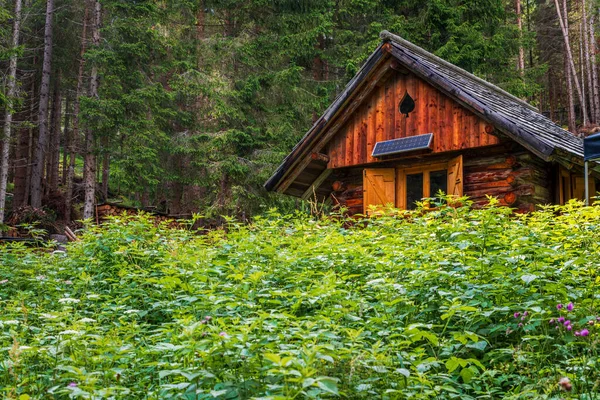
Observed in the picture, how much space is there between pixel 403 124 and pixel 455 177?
176 centimetres

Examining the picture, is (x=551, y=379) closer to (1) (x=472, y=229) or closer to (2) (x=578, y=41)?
(1) (x=472, y=229)

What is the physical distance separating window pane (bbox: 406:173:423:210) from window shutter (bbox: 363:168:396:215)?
294mm

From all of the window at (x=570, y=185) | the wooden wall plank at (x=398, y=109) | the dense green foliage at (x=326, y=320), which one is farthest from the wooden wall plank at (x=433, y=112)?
the dense green foliage at (x=326, y=320)

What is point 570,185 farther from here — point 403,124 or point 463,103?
point 403,124

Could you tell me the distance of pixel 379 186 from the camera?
11.1 meters

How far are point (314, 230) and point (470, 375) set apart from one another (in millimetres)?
4281

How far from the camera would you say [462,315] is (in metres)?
3.71

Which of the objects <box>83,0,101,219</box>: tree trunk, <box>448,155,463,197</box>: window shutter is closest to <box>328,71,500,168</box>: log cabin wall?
<box>448,155,463,197</box>: window shutter

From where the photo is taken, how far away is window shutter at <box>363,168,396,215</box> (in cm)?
1103

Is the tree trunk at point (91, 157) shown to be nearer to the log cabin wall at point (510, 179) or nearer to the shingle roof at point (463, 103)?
the shingle roof at point (463, 103)

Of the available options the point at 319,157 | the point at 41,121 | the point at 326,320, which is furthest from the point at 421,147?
the point at 41,121

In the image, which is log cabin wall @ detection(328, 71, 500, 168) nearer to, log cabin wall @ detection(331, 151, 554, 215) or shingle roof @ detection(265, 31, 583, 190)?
shingle roof @ detection(265, 31, 583, 190)

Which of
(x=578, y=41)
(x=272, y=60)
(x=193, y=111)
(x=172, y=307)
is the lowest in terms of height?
(x=172, y=307)

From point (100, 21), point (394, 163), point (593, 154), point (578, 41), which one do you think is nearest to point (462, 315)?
point (593, 154)
